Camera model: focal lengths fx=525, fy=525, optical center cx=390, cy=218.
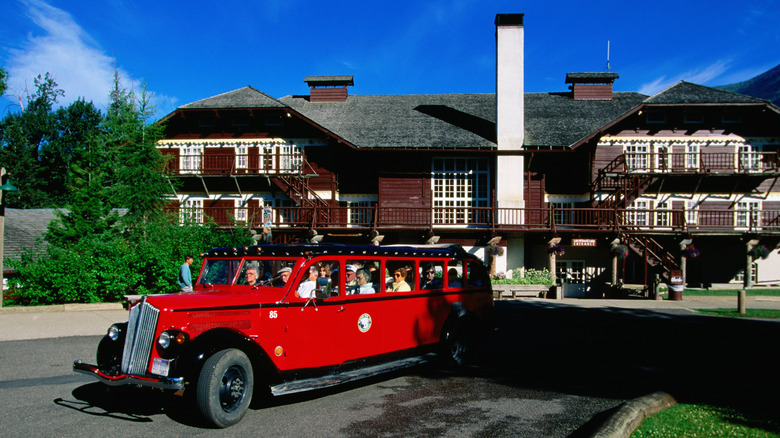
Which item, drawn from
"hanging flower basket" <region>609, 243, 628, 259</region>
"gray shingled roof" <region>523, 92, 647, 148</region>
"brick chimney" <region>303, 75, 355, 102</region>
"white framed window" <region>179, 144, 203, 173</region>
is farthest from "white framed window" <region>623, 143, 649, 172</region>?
"white framed window" <region>179, 144, 203, 173</region>

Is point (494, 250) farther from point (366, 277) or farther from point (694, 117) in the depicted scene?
point (366, 277)

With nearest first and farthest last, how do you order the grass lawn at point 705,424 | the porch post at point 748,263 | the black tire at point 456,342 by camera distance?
the grass lawn at point 705,424 < the black tire at point 456,342 < the porch post at point 748,263

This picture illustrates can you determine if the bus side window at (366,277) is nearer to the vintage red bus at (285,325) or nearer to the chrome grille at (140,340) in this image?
the vintage red bus at (285,325)

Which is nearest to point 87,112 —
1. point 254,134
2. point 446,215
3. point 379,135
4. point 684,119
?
point 254,134

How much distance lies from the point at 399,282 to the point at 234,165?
23.5 metres

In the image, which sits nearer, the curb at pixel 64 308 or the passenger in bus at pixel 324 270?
the passenger in bus at pixel 324 270

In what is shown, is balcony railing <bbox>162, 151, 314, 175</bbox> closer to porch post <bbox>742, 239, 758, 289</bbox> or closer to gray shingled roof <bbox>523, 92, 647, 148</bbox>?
gray shingled roof <bbox>523, 92, 647, 148</bbox>

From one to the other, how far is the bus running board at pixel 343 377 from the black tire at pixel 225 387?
379 millimetres

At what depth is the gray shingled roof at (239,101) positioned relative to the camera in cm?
3002

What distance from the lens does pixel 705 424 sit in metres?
5.74

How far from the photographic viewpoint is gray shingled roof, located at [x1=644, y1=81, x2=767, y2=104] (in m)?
29.0

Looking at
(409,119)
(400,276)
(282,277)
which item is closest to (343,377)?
(282,277)

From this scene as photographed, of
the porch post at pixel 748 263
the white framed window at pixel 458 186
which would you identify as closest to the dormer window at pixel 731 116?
the porch post at pixel 748 263

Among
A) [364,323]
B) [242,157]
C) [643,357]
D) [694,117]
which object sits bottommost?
[643,357]
